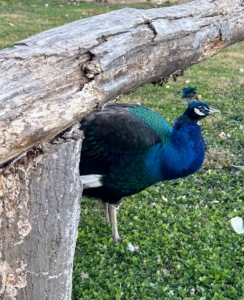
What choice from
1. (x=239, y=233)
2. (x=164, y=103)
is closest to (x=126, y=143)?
(x=239, y=233)

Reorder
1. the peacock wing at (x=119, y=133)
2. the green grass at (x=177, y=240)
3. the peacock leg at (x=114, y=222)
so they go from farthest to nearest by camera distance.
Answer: the peacock leg at (x=114, y=222), the peacock wing at (x=119, y=133), the green grass at (x=177, y=240)

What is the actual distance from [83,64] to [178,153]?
1297 millimetres

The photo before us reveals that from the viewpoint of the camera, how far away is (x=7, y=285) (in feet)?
6.64

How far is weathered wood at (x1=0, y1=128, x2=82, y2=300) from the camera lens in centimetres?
188

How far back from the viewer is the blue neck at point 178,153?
314cm

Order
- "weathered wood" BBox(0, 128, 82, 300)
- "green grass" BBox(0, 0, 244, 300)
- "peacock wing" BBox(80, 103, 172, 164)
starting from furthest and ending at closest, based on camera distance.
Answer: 1. "peacock wing" BBox(80, 103, 172, 164)
2. "green grass" BBox(0, 0, 244, 300)
3. "weathered wood" BBox(0, 128, 82, 300)

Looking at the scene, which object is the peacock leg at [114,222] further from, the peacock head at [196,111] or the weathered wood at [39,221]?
the weathered wood at [39,221]

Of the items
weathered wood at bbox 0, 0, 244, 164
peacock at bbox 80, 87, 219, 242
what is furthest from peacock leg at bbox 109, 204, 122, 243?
weathered wood at bbox 0, 0, 244, 164

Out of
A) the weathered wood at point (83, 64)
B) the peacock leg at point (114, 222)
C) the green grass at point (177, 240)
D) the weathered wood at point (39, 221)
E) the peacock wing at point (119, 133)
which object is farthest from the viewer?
the peacock leg at point (114, 222)

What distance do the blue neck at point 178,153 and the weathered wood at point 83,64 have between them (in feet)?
1.69

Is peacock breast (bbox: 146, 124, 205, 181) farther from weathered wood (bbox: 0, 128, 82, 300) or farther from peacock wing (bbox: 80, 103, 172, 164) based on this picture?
weathered wood (bbox: 0, 128, 82, 300)

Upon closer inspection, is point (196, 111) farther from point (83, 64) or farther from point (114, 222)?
point (83, 64)

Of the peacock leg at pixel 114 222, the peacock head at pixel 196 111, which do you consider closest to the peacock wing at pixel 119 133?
the peacock head at pixel 196 111

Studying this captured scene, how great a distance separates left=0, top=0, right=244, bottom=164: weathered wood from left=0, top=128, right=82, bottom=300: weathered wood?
0.12m
